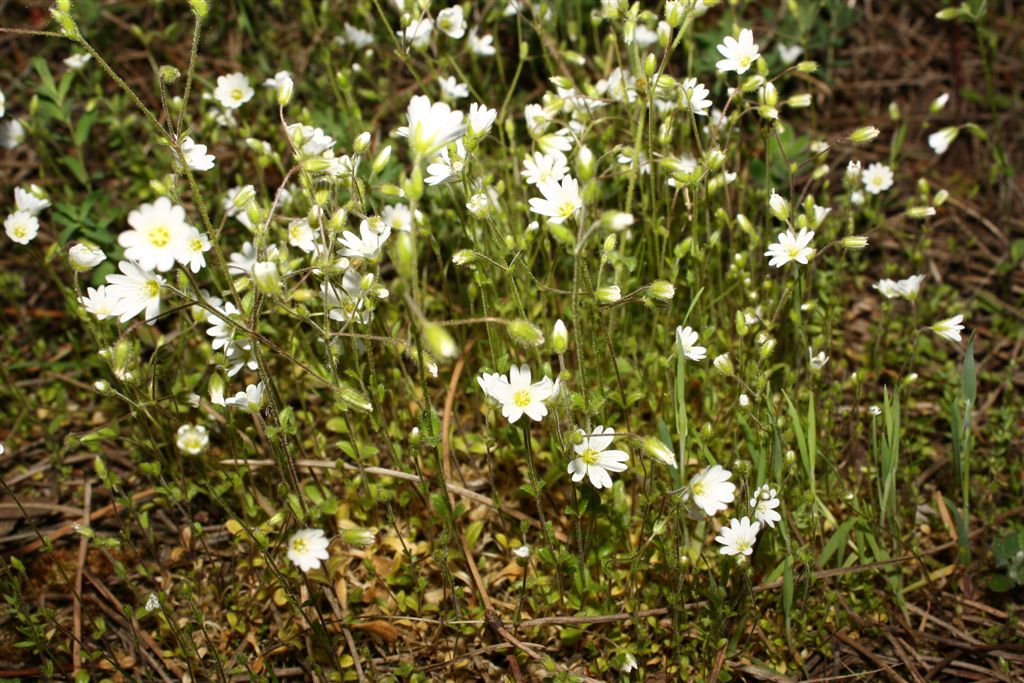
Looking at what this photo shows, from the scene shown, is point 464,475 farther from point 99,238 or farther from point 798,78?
point 798,78

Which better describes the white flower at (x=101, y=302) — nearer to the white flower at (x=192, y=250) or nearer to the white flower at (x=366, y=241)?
the white flower at (x=192, y=250)

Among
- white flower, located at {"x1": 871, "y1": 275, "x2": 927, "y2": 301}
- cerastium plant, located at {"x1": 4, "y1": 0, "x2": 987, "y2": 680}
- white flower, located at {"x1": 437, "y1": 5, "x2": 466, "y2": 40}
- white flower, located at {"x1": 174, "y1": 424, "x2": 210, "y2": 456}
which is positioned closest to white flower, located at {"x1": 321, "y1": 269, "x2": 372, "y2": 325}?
cerastium plant, located at {"x1": 4, "y1": 0, "x2": 987, "y2": 680}

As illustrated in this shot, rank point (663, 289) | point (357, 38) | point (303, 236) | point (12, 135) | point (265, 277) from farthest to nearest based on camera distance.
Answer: point (357, 38) → point (12, 135) → point (303, 236) → point (663, 289) → point (265, 277)

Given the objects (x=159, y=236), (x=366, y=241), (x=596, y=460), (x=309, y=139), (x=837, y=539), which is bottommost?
(x=837, y=539)

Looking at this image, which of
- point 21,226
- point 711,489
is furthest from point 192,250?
point 711,489

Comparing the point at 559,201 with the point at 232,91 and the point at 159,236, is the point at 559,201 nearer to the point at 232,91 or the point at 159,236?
the point at 159,236

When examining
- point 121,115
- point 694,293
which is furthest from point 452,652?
point 121,115
